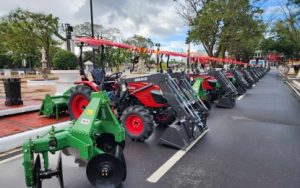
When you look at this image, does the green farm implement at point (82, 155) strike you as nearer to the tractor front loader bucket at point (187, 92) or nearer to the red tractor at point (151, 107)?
the red tractor at point (151, 107)

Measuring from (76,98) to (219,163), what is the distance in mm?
4283

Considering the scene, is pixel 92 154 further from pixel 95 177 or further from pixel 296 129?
pixel 296 129

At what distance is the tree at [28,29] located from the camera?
36750 millimetres

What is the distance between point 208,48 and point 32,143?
26.5 meters

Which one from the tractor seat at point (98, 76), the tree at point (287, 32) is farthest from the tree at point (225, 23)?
the tractor seat at point (98, 76)

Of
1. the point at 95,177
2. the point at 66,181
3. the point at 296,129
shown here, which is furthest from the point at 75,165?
the point at 296,129

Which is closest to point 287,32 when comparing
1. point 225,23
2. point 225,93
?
point 225,23

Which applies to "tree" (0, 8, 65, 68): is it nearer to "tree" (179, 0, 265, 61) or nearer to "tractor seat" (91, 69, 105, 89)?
"tree" (179, 0, 265, 61)

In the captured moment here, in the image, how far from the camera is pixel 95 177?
3.71m

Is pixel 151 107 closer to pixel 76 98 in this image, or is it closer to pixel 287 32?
pixel 76 98

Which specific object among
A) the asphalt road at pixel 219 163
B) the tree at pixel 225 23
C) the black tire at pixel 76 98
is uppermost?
the tree at pixel 225 23

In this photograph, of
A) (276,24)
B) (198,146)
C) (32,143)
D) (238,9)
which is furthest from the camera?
(276,24)

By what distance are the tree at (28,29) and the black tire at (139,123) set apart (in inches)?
1286

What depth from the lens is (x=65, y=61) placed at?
12.1 meters
